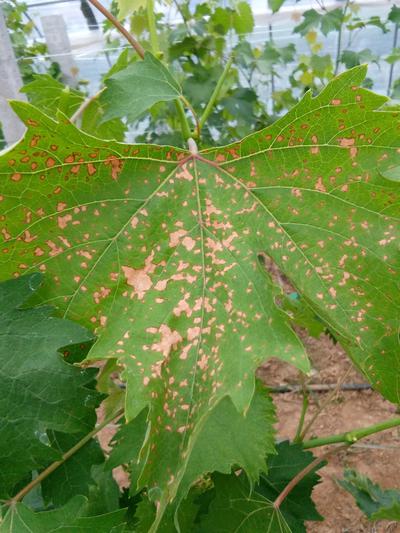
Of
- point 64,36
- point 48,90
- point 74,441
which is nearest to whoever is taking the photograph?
point 74,441

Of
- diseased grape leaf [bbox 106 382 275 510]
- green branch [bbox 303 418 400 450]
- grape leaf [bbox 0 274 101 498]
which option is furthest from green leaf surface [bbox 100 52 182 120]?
green branch [bbox 303 418 400 450]

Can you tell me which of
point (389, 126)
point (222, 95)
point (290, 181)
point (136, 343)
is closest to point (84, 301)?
point (136, 343)

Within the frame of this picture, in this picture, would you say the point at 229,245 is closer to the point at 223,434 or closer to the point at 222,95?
the point at 223,434

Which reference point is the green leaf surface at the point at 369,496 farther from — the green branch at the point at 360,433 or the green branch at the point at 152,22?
the green branch at the point at 152,22

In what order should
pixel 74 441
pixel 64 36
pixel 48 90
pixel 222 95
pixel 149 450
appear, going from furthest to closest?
pixel 64 36
pixel 222 95
pixel 48 90
pixel 74 441
pixel 149 450

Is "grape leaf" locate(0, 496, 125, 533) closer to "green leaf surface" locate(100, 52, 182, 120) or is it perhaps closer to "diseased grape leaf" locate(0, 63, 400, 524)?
"diseased grape leaf" locate(0, 63, 400, 524)

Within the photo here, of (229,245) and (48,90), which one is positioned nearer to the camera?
(229,245)
